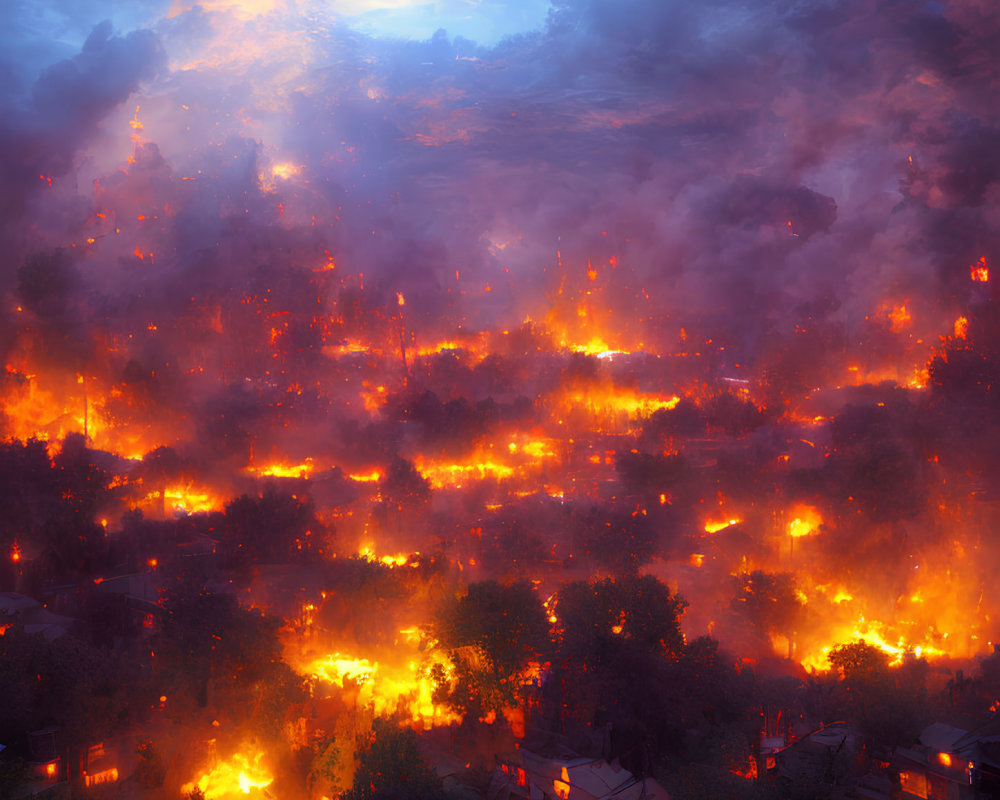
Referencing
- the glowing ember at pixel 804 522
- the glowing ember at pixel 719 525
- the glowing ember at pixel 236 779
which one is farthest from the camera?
the glowing ember at pixel 719 525

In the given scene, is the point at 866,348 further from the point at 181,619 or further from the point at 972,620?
Result: the point at 181,619

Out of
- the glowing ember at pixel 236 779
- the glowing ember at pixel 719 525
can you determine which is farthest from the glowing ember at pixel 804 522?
the glowing ember at pixel 236 779

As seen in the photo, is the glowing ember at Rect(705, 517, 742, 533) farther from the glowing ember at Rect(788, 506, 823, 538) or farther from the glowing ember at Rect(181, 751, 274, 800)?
the glowing ember at Rect(181, 751, 274, 800)

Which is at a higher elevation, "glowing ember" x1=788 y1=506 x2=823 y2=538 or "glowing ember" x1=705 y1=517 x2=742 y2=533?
"glowing ember" x1=788 y1=506 x2=823 y2=538

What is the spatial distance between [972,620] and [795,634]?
680cm

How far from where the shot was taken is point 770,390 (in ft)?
158

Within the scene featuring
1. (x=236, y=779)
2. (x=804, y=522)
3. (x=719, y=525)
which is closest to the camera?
(x=236, y=779)

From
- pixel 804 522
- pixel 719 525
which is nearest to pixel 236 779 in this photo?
pixel 719 525

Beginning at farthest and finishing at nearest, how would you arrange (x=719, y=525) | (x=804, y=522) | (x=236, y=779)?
(x=719, y=525)
(x=804, y=522)
(x=236, y=779)

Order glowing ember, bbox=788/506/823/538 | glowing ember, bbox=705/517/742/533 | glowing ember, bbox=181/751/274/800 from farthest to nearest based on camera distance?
glowing ember, bbox=705/517/742/533, glowing ember, bbox=788/506/823/538, glowing ember, bbox=181/751/274/800

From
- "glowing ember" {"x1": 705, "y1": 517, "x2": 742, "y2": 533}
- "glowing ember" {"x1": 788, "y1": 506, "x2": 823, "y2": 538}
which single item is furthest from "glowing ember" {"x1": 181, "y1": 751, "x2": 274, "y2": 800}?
"glowing ember" {"x1": 788, "y1": 506, "x2": 823, "y2": 538}

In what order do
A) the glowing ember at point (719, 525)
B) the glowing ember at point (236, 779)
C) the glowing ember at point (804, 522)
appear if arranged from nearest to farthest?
the glowing ember at point (236, 779) < the glowing ember at point (804, 522) < the glowing ember at point (719, 525)

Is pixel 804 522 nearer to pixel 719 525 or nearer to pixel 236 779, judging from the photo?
pixel 719 525

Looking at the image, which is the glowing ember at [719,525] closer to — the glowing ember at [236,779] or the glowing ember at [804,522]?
the glowing ember at [804,522]
